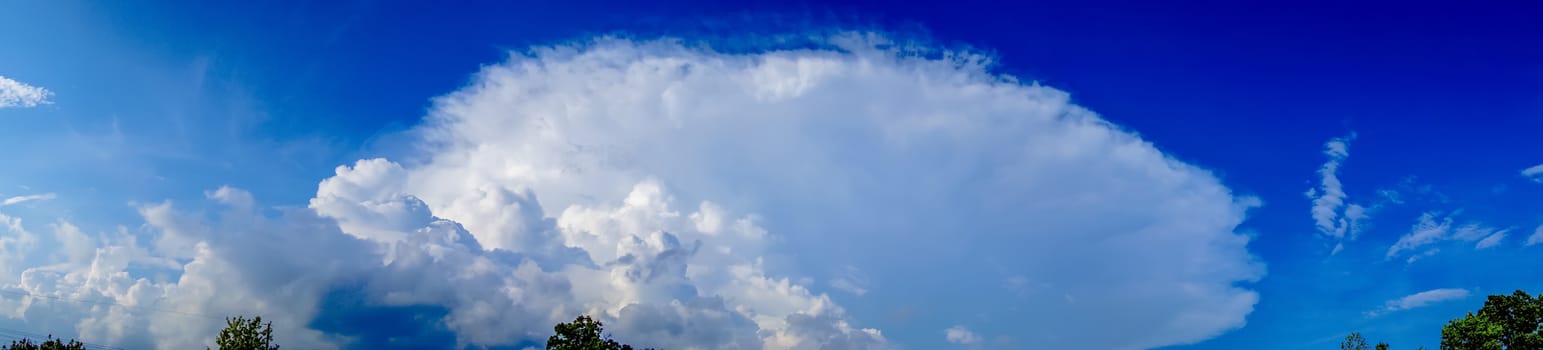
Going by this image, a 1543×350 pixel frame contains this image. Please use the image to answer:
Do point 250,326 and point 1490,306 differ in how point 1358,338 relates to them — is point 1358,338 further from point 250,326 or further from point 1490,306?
point 250,326

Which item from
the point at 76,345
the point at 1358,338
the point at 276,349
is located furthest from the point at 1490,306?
the point at 76,345

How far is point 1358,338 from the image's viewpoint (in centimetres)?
10488

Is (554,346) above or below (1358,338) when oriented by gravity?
below

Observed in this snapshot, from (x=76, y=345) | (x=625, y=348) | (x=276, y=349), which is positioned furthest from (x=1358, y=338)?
(x=76, y=345)

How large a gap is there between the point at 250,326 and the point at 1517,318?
125m

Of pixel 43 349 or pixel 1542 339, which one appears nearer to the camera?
pixel 1542 339

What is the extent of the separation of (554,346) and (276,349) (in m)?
27.9

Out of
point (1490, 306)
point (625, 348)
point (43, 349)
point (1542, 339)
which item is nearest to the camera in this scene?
point (1542, 339)

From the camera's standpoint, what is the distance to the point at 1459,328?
84.9 m

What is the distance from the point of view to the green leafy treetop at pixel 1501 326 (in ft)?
265

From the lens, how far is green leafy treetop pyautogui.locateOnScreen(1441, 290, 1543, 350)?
8069cm

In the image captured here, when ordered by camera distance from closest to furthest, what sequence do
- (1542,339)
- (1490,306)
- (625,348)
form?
(1542,339) → (1490,306) → (625,348)

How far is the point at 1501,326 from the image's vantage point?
81312 millimetres

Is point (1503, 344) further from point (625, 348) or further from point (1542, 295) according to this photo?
point (625, 348)
